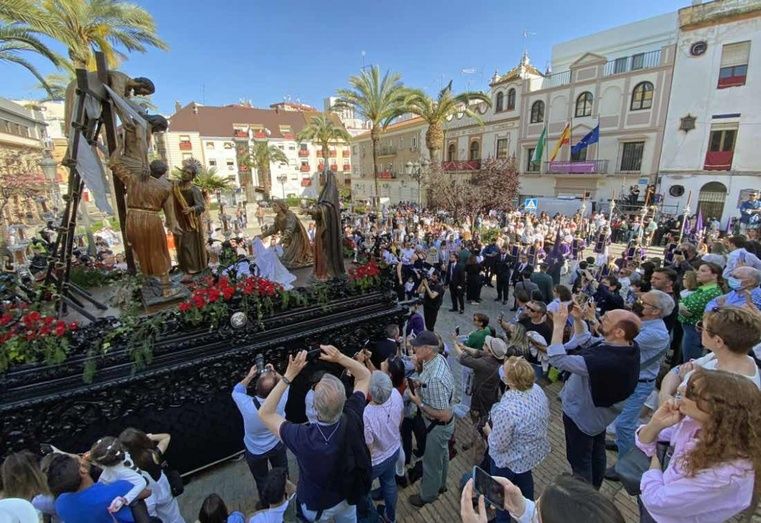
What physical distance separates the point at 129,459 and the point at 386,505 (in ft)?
7.20

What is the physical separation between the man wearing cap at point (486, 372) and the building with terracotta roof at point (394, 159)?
1256 inches

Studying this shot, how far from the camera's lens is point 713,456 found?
1.75 m

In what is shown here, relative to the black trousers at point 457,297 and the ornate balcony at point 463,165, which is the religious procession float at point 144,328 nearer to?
the black trousers at point 457,297

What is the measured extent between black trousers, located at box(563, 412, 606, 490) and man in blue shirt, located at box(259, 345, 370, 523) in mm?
2079

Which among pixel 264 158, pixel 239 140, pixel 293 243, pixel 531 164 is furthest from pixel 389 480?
pixel 239 140

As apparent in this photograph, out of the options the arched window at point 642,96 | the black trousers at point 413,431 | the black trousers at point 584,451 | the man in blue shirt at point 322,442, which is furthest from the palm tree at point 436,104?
the man in blue shirt at point 322,442

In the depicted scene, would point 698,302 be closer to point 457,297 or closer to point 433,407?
point 433,407

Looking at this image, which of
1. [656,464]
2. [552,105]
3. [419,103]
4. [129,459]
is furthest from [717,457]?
[552,105]

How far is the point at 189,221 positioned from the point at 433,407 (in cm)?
492

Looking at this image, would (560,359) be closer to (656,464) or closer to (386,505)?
(656,464)

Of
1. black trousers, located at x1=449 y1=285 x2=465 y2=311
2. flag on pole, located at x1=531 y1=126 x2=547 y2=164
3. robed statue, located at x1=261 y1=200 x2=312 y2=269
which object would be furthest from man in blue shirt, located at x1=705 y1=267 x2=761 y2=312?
flag on pole, located at x1=531 y1=126 x2=547 y2=164

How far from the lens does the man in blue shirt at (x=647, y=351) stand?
3873mm

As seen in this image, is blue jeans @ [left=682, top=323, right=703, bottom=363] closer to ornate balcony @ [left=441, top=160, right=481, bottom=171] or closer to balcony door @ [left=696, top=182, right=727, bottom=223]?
balcony door @ [left=696, top=182, right=727, bottom=223]

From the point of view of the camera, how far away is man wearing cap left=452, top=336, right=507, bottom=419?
3.82 meters
